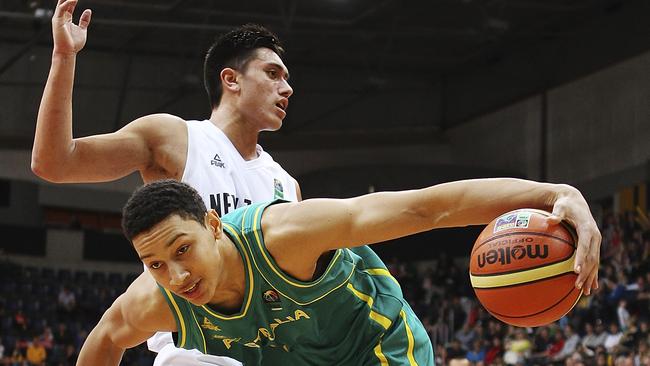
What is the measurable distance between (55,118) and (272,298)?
114 cm

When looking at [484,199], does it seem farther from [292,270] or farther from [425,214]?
[292,270]

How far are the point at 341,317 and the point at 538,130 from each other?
21.8 meters

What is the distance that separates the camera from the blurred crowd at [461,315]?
16172mm

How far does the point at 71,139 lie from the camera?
4293 millimetres

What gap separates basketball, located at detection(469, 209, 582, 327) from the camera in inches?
134

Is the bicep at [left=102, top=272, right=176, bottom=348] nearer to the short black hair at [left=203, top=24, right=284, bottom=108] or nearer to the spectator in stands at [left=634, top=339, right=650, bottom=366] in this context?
the short black hair at [left=203, top=24, right=284, bottom=108]

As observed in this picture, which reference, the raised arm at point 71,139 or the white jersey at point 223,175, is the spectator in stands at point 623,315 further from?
the raised arm at point 71,139

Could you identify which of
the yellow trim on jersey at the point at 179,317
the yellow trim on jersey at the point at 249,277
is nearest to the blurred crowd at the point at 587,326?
the yellow trim on jersey at the point at 179,317

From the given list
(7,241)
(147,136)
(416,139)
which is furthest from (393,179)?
(147,136)

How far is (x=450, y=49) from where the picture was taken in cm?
2609

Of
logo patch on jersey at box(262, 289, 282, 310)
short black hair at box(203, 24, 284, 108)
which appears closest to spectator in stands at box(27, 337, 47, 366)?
short black hair at box(203, 24, 284, 108)

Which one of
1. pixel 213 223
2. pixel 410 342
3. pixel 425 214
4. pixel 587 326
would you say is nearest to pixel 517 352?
pixel 587 326

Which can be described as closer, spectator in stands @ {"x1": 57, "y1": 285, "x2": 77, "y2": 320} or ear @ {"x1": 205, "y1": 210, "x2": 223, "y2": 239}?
ear @ {"x1": 205, "y1": 210, "x2": 223, "y2": 239}

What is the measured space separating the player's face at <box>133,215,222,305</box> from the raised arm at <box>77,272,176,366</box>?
0.38m
